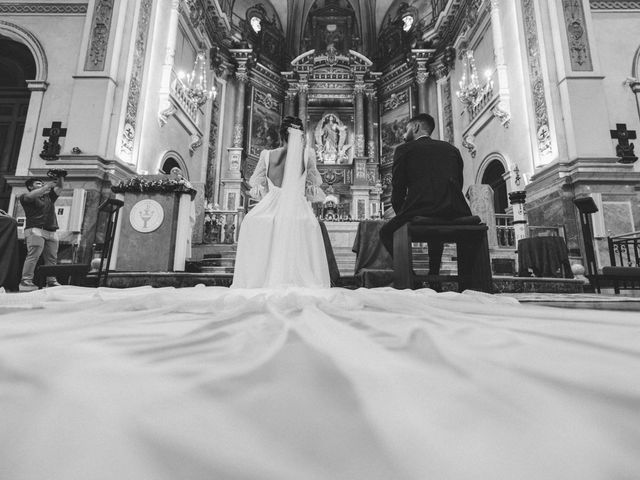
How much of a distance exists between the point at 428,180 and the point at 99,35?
728 cm

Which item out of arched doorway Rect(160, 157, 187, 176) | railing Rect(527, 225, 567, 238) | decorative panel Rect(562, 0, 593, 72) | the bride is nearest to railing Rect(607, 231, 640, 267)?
railing Rect(527, 225, 567, 238)

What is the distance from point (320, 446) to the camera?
1.23 ft

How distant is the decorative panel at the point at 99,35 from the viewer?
6598 millimetres

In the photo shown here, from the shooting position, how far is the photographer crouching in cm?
422

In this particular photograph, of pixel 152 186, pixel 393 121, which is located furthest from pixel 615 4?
pixel 152 186

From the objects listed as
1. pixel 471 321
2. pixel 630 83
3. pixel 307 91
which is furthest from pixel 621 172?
pixel 307 91

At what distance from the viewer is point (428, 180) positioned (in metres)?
2.80

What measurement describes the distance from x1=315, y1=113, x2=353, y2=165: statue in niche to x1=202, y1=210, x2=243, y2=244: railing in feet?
16.2

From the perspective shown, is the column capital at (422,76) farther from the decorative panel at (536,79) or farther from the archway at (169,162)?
the archway at (169,162)

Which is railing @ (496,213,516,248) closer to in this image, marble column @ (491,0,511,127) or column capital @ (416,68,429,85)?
marble column @ (491,0,511,127)

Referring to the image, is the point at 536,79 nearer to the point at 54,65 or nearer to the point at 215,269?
the point at 215,269

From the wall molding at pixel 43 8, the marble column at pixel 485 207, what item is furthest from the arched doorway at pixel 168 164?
the marble column at pixel 485 207

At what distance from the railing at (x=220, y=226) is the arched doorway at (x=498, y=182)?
6382 millimetres

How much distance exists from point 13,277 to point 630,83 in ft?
33.0
